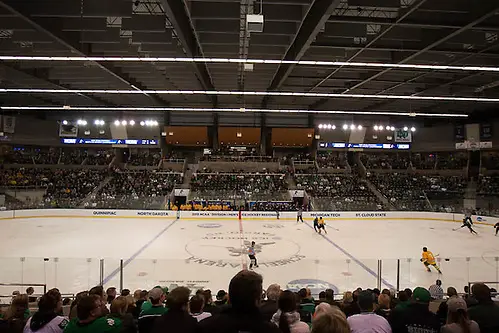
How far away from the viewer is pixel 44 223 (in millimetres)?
20719

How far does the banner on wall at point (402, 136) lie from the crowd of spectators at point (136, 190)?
76.2 feet

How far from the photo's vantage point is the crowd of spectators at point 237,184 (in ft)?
87.5

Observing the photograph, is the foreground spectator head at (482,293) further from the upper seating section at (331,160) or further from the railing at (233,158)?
the upper seating section at (331,160)

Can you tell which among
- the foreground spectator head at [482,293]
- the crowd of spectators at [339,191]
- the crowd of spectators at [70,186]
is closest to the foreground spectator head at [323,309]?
the foreground spectator head at [482,293]

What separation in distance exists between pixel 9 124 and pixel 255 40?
28.1 metres

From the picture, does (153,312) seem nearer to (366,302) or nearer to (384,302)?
(366,302)

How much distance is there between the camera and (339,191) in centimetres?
2953

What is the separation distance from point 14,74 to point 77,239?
10.8 meters

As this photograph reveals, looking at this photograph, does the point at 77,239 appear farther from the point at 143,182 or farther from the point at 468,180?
the point at 468,180

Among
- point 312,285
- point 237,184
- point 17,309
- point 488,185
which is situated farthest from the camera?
point 237,184

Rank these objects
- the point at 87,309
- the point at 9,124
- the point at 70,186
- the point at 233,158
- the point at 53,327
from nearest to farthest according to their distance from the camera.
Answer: the point at 87,309, the point at 53,327, the point at 70,186, the point at 9,124, the point at 233,158

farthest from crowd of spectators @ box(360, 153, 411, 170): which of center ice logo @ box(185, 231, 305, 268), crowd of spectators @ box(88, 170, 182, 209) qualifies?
center ice logo @ box(185, 231, 305, 268)

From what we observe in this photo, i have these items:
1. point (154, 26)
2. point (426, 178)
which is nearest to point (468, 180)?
point (426, 178)

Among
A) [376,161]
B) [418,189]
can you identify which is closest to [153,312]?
[418,189]
